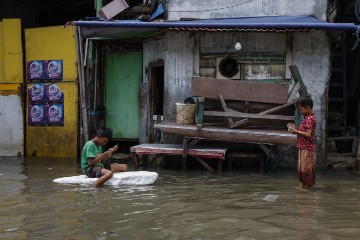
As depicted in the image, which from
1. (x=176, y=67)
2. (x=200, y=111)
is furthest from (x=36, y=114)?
(x=200, y=111)

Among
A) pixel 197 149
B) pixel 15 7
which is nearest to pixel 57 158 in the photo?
pixel 197 149

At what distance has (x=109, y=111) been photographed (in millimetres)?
14008

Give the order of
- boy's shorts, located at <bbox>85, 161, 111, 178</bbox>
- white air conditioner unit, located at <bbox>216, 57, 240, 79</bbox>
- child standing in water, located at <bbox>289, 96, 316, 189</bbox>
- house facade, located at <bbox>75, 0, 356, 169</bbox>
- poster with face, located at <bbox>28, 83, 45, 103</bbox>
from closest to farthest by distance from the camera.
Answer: child standing in water, located at <bbox>289, 96, 316, 189</bbox>, boy's shorts, located at <bbox>85, 161, 111, 178</bbox>, house facade, located at <bbox>75, 0, 356, 169</bbox>, white air conditioner unit, located at <bbox>216, 57, 240, 79</bbox>, poster with face, located at <bbox>28, 83, 45, 103</bbox>

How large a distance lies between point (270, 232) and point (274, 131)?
541 cm

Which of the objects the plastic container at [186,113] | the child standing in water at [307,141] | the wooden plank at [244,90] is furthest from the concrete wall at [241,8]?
the child standing in water at [307,141]

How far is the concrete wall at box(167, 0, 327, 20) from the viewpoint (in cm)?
1169

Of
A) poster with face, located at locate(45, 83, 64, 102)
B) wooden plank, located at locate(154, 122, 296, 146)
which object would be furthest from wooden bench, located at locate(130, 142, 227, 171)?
poster with face, located at locate(45, 83, 64, 102)

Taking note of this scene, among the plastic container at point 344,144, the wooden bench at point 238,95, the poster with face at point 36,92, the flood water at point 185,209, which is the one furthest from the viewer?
the poster with face at point 36,92

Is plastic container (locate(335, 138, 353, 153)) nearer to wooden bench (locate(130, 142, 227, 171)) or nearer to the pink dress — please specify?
wooden bench (locate(130, 142, 227, 171))

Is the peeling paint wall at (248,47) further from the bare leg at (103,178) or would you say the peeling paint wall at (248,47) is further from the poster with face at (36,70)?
the bare leg at (103,178)

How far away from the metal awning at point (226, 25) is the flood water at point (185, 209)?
3.27 meters

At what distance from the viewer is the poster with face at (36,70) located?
1372 cm

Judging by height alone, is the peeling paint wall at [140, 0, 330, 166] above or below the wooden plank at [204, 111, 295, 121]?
above

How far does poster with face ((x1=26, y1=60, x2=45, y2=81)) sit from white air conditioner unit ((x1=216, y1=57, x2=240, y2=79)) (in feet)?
17.2
